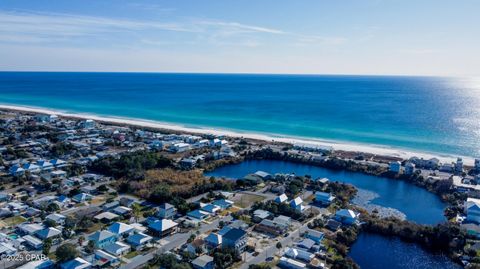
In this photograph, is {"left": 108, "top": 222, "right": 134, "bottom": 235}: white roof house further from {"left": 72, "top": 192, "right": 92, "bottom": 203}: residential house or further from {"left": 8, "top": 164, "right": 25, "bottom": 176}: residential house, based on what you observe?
{"left": 8, "top": 164, "right": 25, "bottom": 176}: residential house

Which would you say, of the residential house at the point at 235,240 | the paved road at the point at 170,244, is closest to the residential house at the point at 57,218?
the paved road at the point at 170,244

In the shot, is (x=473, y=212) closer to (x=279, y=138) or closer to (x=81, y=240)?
(x=81, y=240)

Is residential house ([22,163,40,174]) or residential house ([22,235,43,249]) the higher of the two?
residential house ([22,163,40,174])

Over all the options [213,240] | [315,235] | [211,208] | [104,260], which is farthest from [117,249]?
[315,235]

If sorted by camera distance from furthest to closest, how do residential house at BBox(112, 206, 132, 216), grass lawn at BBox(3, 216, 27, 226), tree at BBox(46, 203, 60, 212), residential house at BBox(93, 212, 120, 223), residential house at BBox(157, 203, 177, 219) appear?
tree at BBox(46, 203, 60, 212) < residential house at BBox(112, 206, 132, 216) < residential house at BBox(157, 203, 177, 219) < residential house at BBox(93, 212, 120, 223) < grass lawn at BBox(3, 216, 27, 226)

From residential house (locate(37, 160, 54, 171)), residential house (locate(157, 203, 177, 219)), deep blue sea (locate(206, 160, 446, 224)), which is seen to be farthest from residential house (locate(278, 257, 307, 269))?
residential house (locate(37, 160, 54, 171))

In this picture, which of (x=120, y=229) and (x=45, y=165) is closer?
(x=120, y=229)
